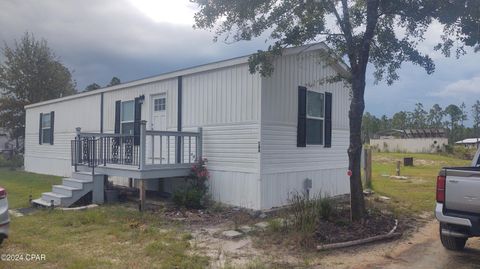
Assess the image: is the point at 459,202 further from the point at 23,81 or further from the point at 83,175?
the point at 23,81

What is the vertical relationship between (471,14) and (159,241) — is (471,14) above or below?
above

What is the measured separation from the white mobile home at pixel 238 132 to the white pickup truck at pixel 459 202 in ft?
12.9

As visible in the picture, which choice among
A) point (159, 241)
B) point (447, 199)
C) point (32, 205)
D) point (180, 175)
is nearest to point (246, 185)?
point (180, 175)

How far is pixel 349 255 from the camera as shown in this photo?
6031mm

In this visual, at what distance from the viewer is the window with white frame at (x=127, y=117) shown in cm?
1275

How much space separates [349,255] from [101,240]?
13.1ft

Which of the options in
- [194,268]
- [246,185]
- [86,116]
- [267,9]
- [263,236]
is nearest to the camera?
[194,268]

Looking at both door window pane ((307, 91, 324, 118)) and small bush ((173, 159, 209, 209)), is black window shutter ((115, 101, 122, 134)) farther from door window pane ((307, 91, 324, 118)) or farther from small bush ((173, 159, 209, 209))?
door window pane ((307, 91, 324, 118))

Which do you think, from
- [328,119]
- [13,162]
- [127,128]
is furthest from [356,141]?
[13,162]

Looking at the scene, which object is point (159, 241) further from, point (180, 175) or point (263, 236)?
point (180, 175)

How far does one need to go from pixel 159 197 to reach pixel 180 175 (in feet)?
5.47

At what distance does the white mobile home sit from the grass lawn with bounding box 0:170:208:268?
51.6 inches

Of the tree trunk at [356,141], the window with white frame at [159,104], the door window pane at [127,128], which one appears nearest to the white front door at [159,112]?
the window with white frame at [159,104]

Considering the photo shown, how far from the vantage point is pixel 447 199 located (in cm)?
560
